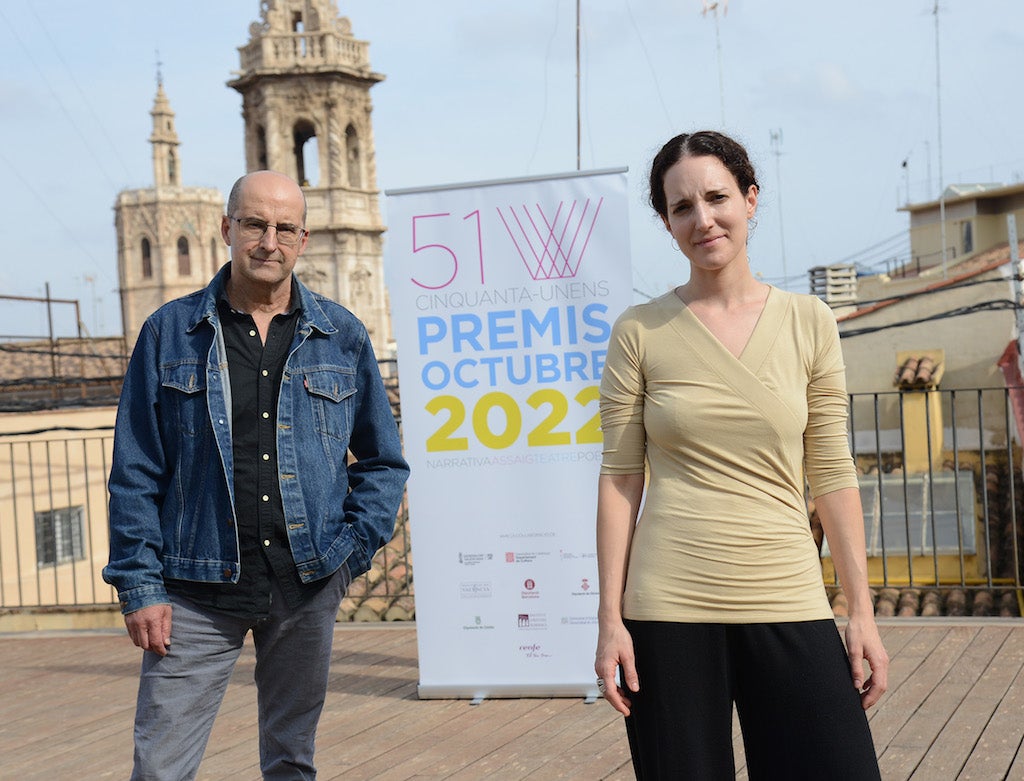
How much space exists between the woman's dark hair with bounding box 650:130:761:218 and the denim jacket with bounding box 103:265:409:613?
955 mm

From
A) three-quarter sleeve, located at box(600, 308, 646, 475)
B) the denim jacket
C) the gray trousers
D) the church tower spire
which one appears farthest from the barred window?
the church tower spire

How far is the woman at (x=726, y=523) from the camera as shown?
86.6 inches

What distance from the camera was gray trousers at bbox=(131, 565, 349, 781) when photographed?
8.86 feet

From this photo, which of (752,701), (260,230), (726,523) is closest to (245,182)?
(260,230)

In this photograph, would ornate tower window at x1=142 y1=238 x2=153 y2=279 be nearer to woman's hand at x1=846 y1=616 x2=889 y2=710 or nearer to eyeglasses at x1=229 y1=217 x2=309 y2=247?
eyeglasses at x1=229 y1=217 x2=309 y2=247

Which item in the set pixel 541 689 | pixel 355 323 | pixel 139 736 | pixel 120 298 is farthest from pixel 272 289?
pixel 120 298

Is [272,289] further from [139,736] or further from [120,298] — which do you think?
[120,298]

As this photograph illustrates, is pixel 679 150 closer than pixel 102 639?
Yes

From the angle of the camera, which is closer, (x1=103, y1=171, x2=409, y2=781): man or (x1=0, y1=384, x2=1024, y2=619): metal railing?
(x1=103, y1=171, x2=409, y2=781): man

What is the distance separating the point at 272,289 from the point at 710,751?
4.60 ft

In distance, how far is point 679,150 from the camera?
7.63 ft

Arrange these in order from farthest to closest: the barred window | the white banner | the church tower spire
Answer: the church tower spire, the barred window, the white banner

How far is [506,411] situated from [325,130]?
4793 cm

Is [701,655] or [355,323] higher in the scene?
[355,323]
